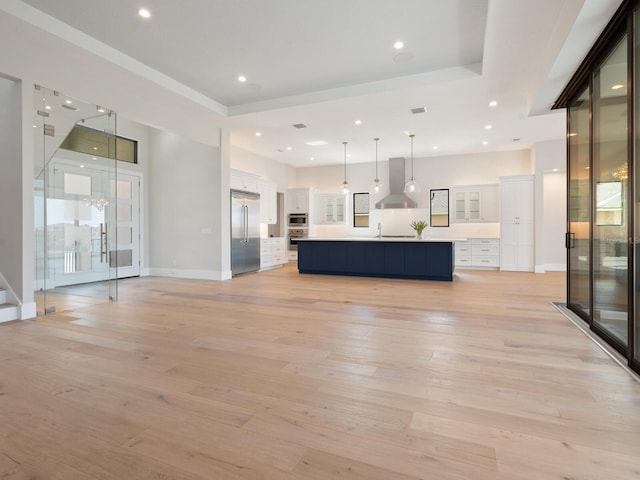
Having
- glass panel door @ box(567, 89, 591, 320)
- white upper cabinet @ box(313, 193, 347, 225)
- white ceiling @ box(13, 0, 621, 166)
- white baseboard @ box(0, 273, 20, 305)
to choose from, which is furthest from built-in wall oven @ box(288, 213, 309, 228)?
white baseboard @ box(0, 273, 20, 305)

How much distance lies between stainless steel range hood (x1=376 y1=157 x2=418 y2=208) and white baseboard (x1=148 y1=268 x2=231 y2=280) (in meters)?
4.71

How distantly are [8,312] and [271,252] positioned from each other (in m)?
5.71

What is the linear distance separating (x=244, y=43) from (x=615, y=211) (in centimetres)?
430

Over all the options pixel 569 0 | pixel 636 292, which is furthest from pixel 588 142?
pixel 636 292

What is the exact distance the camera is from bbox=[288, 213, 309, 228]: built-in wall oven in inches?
413

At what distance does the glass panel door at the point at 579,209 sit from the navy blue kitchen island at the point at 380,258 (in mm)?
2545

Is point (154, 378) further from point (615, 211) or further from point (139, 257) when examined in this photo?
point (139, 257)

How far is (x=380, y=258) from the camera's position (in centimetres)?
730

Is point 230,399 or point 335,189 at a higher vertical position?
point 335,189

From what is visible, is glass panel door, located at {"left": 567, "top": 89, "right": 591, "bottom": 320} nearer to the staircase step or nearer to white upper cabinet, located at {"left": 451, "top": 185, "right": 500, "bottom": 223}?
white upper cabinet, located at {"left": 451, "top": 185, "right": 500, "bottom": 223}

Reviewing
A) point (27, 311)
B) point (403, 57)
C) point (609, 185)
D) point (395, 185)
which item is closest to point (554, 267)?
point (395, 185)

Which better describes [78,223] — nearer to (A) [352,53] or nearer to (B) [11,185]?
(B) [11,185]

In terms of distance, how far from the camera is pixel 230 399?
2012 mm

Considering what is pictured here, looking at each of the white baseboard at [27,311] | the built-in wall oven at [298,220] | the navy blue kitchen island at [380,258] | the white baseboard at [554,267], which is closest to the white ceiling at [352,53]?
the navy blue kitchen island at [380,258]
